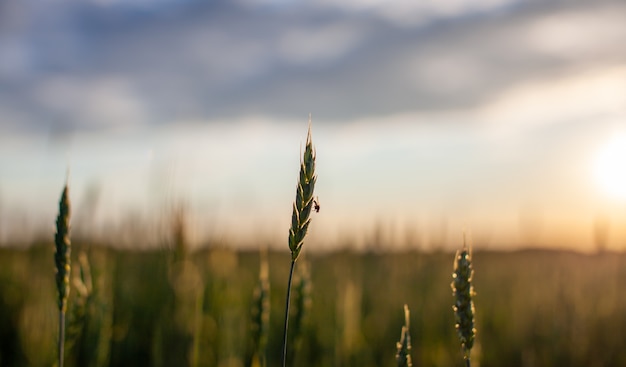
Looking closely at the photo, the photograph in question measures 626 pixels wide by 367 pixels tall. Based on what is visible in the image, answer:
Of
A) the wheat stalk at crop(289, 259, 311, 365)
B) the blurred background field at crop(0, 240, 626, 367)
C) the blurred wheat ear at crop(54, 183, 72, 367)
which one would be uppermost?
the blurred wheat ear at crop(54, 183, 72, 367)

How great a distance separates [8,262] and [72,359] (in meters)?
4.50

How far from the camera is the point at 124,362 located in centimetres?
468

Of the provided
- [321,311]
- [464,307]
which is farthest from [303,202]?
[321,311]

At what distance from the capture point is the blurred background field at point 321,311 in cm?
303

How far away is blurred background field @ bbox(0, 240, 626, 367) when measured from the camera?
9.94 feet

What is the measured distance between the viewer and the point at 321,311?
5891 mm

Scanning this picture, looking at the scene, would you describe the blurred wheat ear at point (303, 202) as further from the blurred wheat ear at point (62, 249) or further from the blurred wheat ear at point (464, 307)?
the blurred wheat ear at point (62, 249)

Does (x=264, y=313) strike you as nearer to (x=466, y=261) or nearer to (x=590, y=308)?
(x=466, y=261)

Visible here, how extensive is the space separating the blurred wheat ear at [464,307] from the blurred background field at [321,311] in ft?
3.70

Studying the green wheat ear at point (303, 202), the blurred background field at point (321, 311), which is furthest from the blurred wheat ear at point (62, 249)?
the green wheat ear at point (303, 202)

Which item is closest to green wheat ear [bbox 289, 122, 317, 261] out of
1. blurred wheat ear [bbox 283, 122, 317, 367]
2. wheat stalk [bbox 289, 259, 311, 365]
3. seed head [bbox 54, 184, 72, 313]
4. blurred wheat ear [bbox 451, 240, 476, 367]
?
blurred wheat ear [bbox 283, 122, 317, 367]

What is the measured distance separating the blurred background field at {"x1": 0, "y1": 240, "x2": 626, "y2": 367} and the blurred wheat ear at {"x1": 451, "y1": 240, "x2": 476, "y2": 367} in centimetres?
113

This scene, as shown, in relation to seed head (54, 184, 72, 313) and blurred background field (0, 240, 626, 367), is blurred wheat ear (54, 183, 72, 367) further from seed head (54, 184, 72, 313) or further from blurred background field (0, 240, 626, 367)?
blurred background field (0, 240, 626, 367)

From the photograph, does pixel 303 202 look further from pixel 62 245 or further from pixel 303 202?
pixel 62 245
